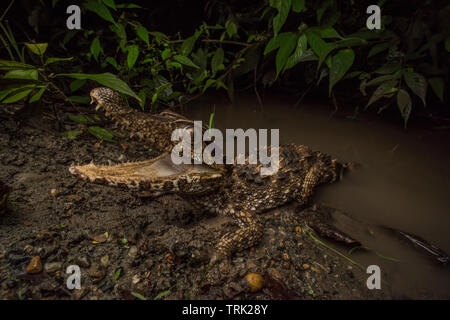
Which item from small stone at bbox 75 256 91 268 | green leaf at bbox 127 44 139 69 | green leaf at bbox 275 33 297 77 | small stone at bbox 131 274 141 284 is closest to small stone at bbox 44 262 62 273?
small stone at bbox 75 256 91 268

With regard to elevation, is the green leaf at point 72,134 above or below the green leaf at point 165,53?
below

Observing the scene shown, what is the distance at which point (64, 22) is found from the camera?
3699mm

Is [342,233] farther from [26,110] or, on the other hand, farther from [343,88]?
[26,110]

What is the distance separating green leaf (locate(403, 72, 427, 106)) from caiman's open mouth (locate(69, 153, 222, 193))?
8.27ft

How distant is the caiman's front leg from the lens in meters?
2.29

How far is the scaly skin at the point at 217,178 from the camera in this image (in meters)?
2.21

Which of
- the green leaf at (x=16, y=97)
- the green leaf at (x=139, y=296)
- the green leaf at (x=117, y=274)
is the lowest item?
the green leaf at (x=139, y=296)

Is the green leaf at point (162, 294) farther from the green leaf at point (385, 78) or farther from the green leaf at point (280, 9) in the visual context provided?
the green leaf at point (385, 78)

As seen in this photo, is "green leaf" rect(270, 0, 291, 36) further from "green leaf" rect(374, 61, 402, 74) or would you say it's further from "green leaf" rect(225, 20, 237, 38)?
"green leaf" rect(374, 61, 402, 74)

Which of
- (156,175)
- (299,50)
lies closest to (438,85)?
(299,50)

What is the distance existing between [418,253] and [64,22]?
211 inches

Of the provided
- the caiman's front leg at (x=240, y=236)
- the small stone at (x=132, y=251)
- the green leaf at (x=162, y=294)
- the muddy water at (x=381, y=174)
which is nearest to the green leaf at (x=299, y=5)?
the muddy water at (x=381, y=174)

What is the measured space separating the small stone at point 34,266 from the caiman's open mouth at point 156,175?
2.19 ft
